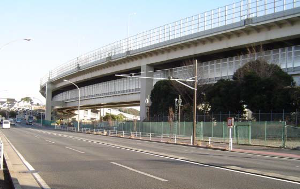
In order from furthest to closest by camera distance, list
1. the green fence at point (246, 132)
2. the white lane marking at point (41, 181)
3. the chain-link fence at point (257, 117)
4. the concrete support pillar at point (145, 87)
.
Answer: the concrete support pillar at point (145, 87)
the chain-link fence at point (257, 117)
the green fence at point (246, 132)
the white lane marking at point (41, 181)

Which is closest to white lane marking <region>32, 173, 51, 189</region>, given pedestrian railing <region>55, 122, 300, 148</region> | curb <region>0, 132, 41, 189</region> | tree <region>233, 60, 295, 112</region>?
curb <region>0, 132, 41, 189</region>

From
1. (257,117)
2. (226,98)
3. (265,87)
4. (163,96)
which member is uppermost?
(265,87)

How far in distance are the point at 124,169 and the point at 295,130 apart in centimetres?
2178

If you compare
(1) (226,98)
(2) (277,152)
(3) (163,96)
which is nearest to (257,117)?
(1) (226,98)

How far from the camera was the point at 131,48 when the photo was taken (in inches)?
2339

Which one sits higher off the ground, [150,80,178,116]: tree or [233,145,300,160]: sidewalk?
[150,80,178,116]: tree

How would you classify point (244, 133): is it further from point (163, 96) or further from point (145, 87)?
point (145, 87)

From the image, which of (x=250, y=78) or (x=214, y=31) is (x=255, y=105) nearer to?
(x=250, y=78)

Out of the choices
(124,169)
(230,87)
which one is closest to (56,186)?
(124,169)

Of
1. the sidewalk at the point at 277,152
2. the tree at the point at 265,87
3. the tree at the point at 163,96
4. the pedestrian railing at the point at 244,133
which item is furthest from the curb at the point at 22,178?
the tree at the point at 163,96

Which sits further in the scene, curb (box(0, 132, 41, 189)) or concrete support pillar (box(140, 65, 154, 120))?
concrete support pillar (box(140, 65, 154, 120))

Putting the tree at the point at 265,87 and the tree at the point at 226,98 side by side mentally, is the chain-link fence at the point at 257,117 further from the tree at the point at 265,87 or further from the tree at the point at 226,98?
the tree at the point at 265,87

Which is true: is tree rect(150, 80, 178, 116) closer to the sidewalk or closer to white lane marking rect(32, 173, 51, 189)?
the sidewalk

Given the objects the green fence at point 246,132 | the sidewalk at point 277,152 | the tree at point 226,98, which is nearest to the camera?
the sidewalk at point 277,152
